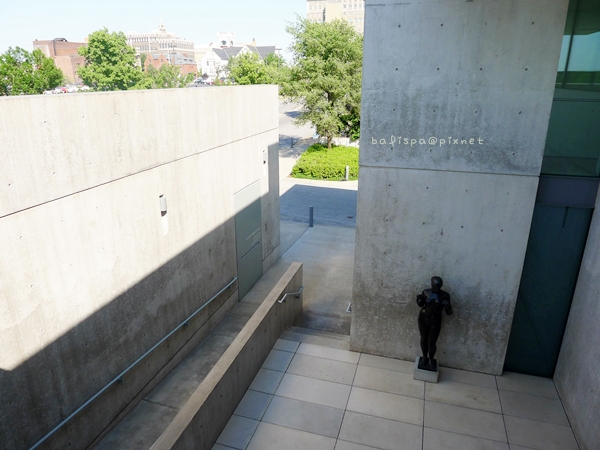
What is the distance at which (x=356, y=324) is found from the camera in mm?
7277

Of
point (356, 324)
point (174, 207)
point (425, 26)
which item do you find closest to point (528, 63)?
point (425, 26)

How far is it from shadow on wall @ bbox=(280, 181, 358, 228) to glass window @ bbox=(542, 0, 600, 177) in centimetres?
1100

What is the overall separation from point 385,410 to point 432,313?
1522 mm

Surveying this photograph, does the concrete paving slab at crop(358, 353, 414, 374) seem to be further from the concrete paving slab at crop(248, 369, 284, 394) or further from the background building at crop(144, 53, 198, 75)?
the background building at crop(144, 53, 198, 75)

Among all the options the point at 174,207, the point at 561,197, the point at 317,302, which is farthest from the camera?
the point at 317,302

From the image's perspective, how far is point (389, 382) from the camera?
664 centimetres

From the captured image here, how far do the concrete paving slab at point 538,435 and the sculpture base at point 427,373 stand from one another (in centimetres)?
108

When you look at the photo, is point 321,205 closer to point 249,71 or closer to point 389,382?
point 389,382

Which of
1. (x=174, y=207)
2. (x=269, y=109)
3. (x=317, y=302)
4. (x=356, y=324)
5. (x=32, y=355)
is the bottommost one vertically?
(x=317, y=302)

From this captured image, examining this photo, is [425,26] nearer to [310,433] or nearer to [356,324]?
[356,324]

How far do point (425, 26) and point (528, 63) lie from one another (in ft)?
4.56

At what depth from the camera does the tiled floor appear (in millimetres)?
5492

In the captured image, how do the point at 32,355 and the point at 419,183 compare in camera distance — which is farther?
the point at 419,183

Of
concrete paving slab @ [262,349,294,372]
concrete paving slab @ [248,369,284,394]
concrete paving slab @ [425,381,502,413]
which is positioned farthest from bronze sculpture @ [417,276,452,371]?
concrete paving slab @ [248,369,284,394]
